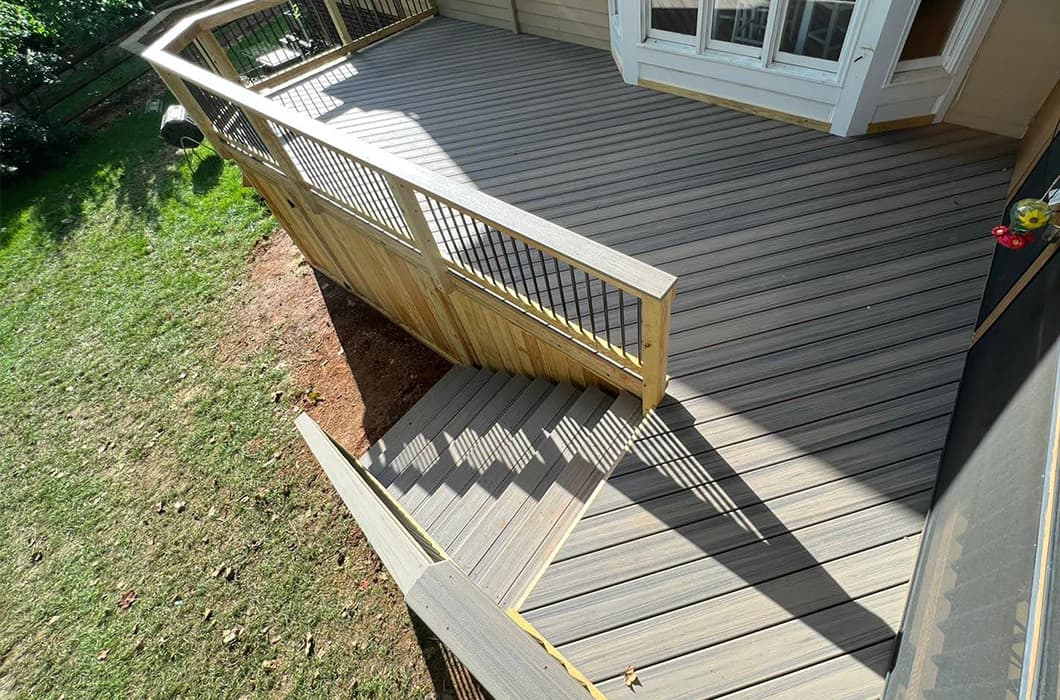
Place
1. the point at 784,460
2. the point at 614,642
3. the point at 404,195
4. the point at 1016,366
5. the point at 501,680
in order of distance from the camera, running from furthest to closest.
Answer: the point at 404,195
the point at 784,460
the point at 614,642
the point at 1016,366
the point at 501,680

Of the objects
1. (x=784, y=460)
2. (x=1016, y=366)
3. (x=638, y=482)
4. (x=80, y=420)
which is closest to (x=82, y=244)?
(x=80, y=420)

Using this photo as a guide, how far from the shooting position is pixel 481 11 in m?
6.11

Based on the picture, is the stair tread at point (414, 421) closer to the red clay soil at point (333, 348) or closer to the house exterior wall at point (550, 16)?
the red clay soil at point (333, 348)

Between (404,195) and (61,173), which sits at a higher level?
(404,195)

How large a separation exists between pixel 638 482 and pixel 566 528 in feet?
1.44

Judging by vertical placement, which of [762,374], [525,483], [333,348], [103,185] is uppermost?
[103,185]

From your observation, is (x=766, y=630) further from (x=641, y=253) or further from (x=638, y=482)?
(x=641, y=253)

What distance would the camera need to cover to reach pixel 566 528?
98.0 inches

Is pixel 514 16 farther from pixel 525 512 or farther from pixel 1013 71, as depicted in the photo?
pixel 525 512

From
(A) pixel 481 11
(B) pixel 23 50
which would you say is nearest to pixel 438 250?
(A) pixel 481 11

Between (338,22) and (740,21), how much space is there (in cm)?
449

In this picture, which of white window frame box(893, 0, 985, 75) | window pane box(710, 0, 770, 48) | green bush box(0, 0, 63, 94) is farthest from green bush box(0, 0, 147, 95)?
white window frame box(893, 0, 985, 75)

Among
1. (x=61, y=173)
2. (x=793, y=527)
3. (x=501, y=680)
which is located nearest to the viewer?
(x=501, y=680)

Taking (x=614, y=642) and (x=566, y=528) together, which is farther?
(x=566, y=528)
